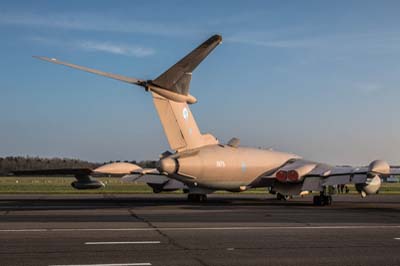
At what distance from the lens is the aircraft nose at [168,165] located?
2645cm

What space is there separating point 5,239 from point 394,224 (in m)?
12.1

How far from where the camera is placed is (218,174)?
1174 inches

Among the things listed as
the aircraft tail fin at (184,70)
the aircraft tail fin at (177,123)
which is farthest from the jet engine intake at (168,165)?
the aircraft tail fin at (184,70)

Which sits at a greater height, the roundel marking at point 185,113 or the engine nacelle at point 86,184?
the roundel marking at point 185,113

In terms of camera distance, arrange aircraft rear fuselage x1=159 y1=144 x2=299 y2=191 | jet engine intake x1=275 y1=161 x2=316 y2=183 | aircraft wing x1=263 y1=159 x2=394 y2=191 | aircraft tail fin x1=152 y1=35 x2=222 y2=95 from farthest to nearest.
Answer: jet engine intake x1=275 y1=161 x2=316 y2=183
aircraft wing x1=263 y1=159 x2=394 y2=191
aircraft rear fuselage x1=159 y1=144 x2=299 y2=191
aircraft tail fin x1=152 y1=35 x2=222 y2=95

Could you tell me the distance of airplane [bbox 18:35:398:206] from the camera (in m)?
26.0

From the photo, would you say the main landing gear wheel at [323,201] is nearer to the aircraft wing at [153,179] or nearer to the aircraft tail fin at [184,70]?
the aircraft wing at [153,179]

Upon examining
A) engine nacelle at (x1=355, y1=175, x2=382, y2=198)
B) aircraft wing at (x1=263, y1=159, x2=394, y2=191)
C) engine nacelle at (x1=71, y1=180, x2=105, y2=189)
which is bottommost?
engine nacelle at (x1=355, y1=175, x2=382, y2=198)

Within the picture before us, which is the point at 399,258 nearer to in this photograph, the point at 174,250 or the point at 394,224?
the point at 174,250

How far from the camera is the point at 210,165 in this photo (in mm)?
28812

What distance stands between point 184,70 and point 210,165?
5.77 m

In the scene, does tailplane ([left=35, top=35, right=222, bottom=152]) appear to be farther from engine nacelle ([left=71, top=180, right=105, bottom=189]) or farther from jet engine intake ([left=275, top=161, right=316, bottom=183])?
engine nacelle ([left=71, top=180, right=105, bottom=189])

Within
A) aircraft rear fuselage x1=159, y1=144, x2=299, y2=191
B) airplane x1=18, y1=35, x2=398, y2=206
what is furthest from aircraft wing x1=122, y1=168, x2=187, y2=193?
aircraft rear fuselage x1=159, y1=144, x2=299, y2=191

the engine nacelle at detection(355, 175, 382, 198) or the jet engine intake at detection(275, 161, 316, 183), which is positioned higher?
the jet engine intake at detection(275, 161, 316, 183)
